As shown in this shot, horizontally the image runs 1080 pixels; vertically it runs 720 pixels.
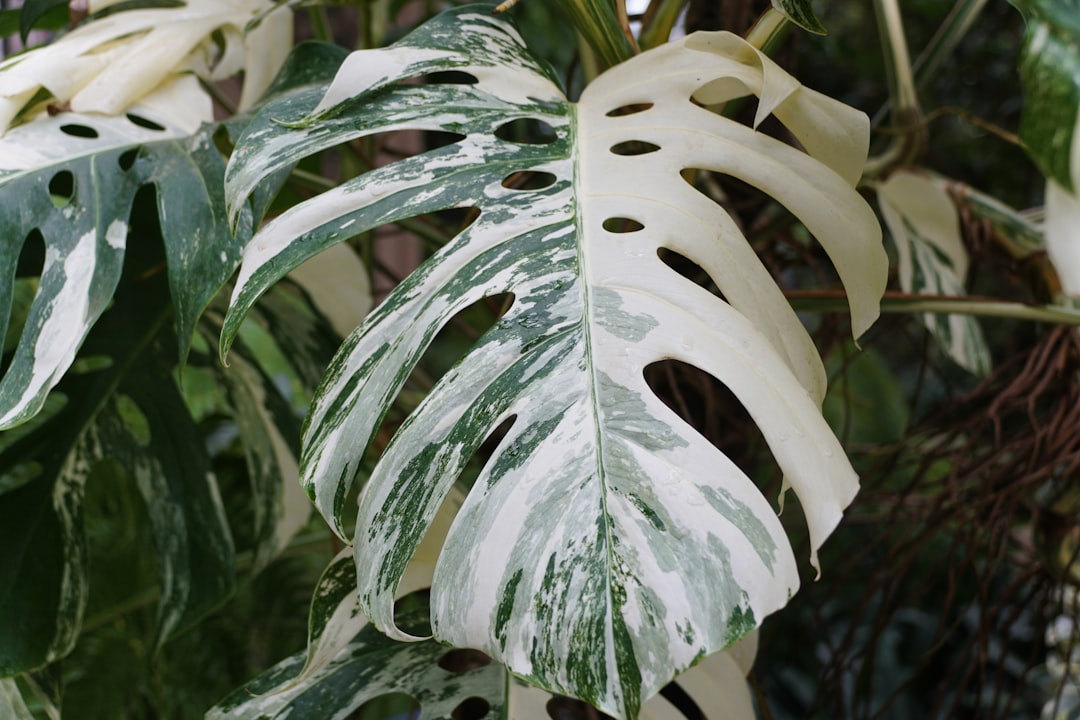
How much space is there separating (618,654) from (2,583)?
1.55 ft

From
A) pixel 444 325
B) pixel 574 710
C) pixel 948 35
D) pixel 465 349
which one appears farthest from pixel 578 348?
pixel 465 349

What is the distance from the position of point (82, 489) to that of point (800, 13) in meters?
0.58

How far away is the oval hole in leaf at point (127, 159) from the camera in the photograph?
548 millimetres

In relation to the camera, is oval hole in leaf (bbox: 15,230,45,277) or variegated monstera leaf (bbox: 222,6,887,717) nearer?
variegated monstera leaf (bbox: 222,6,887,717)

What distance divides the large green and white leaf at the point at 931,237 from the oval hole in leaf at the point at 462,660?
1.58 ft

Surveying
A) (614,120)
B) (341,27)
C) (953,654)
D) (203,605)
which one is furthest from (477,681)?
(341,27)

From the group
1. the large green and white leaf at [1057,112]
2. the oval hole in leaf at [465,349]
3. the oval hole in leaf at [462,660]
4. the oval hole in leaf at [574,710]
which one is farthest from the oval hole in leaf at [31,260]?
the large green and white leaf at [1057,112]

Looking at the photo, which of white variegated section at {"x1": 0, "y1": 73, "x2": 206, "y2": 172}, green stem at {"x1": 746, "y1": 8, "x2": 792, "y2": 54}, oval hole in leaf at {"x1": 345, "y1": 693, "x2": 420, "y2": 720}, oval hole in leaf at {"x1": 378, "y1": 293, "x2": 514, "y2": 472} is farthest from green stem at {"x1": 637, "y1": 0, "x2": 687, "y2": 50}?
oval hole in leaf at {"x1": 345, "y1": 693, "x2": 420, "y2": 720}

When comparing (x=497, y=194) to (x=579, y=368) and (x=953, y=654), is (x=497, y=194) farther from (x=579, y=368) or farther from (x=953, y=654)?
(x=953, y=654)

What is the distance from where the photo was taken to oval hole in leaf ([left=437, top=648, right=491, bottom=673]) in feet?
1.86

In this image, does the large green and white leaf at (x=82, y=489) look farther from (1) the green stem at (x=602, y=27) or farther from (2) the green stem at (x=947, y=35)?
(2) the green stem at (x=947, y=35)

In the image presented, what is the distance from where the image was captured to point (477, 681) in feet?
1.65

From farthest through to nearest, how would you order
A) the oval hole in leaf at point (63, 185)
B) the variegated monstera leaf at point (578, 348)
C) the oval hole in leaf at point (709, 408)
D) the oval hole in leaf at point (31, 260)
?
the oval hole in leaf at point (709, 408) < the oval hole in leaf at point (31, 260) < the oval hole in leaf at point (63, 185) < the variegated monstera leaf at point (578, 348)

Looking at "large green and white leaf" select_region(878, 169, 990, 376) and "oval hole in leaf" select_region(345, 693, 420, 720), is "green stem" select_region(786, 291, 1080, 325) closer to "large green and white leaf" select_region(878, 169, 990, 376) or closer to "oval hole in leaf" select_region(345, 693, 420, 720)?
"large green and white leaf" select_region(878, 169, 990, 376)
